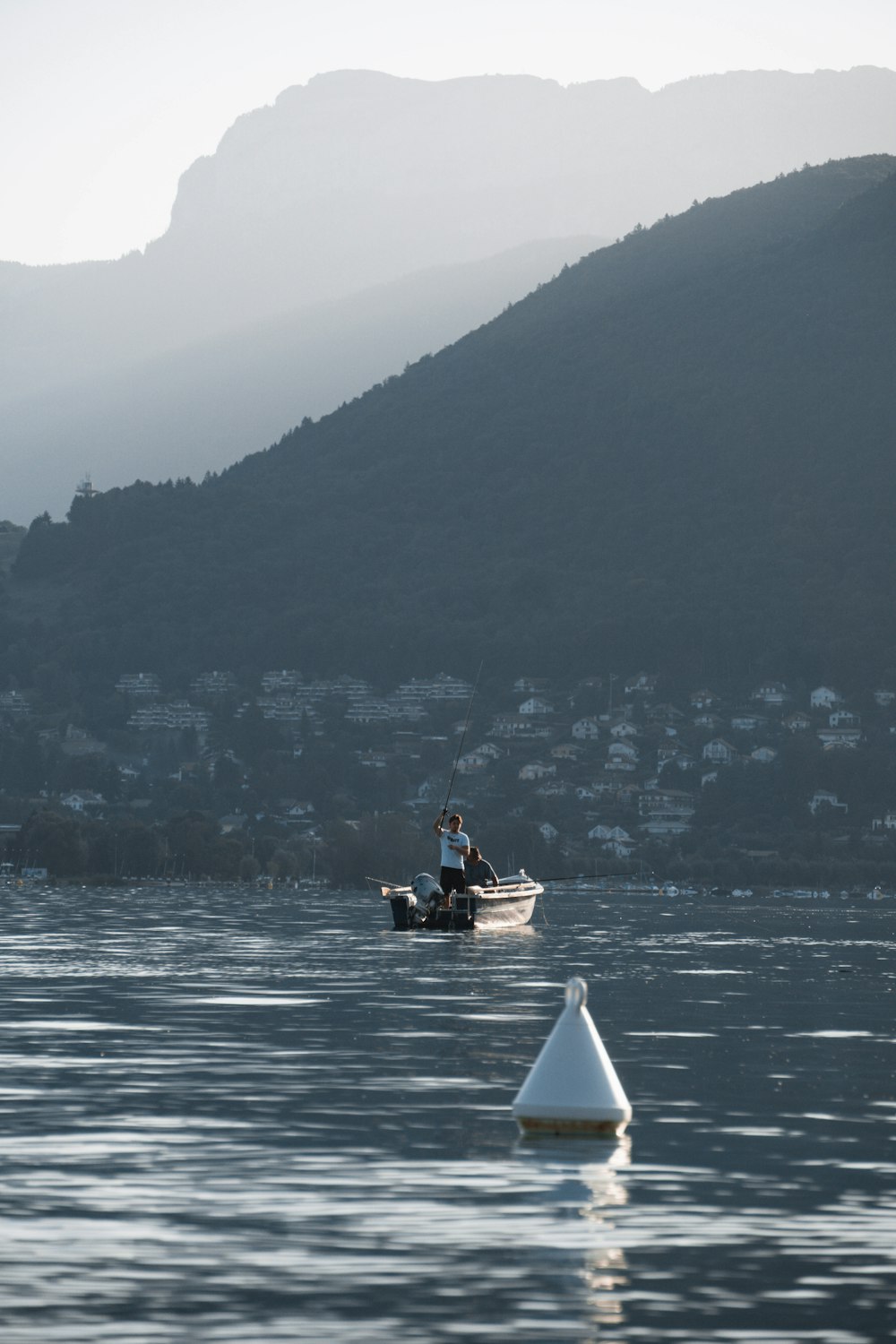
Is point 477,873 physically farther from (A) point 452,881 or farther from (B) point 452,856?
(B) point 452,856

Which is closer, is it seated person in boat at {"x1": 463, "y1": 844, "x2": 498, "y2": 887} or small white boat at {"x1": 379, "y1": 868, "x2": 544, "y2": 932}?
small white boat at {"x1": 379, "y1": 868, "x2": 544, "y2": 932}

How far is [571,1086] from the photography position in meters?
18.5

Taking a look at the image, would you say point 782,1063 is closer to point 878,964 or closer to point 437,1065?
point 437,1065

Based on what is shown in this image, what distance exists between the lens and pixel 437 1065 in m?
24.1

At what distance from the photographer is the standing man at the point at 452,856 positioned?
185 ft

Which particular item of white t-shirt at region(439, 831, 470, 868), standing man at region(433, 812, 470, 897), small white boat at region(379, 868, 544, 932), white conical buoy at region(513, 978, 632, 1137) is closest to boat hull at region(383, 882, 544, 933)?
small white boat at region(379, 868, 544, 932)

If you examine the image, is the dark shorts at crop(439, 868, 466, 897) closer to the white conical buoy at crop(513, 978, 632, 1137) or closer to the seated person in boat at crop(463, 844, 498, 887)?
the seated person in boat at crop(463, 844, 498, 887)

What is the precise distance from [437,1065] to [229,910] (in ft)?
213

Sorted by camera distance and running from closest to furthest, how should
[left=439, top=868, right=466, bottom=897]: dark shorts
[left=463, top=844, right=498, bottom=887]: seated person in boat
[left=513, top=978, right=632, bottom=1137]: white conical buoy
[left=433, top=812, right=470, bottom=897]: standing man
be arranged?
[left=513, top=978, right=632, bottom=1137]: white conical buoy, [left=433, top=812, right=470, bottom=897]: standing man, [left=439, top=868, right=466, bottom=897]: dark shorts, [left=463, top=844, right=498, bottom=887]: seated person in boat

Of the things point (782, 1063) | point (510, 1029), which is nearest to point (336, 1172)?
point (782, 1063)

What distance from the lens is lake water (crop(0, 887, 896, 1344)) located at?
39.8 feet

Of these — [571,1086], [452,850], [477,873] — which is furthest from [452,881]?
[571,1086]

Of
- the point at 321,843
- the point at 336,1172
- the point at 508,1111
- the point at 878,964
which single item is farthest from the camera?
the point at 321,843

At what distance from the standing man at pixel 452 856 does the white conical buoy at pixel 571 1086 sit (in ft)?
119
